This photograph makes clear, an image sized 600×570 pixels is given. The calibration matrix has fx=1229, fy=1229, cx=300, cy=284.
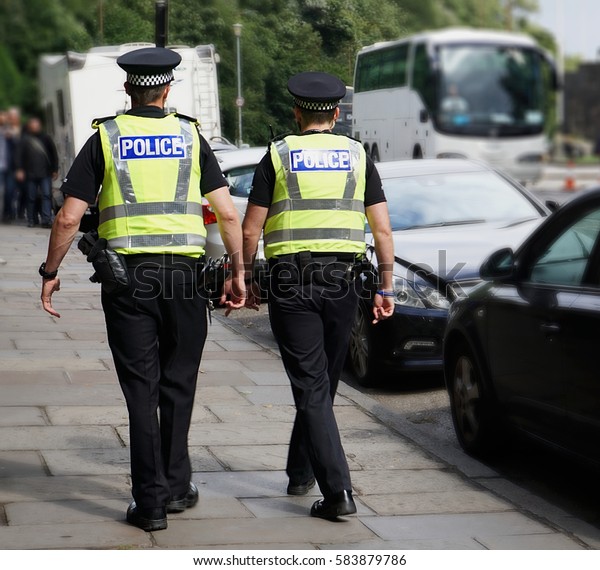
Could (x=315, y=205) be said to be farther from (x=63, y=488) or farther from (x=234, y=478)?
(x=63, y=488)

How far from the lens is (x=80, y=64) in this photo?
32.5 feet

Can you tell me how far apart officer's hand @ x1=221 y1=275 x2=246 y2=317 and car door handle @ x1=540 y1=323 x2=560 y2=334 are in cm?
133

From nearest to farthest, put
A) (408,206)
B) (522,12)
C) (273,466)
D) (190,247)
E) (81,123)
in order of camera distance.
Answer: (190,247) → (273,466) → (522,12) → (408,206) → (81,123)

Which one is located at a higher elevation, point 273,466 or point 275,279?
point 275,279

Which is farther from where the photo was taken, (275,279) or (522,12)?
(522,12)

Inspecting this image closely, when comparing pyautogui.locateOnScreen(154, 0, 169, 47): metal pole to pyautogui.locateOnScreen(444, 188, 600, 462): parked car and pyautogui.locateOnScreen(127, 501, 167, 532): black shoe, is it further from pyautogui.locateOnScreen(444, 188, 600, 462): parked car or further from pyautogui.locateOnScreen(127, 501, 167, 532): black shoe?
pyautogui.locateOnScreen(127, 501, 167, 532): black shoe

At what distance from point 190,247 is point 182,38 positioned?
4243 mm

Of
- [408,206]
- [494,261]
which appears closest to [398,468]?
[494,261]

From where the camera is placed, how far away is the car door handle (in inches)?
205

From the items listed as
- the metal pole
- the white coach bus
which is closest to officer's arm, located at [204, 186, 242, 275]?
the metal pole

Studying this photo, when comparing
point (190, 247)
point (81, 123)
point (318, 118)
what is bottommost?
point (81, 123)

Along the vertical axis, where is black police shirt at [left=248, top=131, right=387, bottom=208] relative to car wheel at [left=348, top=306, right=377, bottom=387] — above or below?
above

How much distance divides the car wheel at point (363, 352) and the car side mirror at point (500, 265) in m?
2.06

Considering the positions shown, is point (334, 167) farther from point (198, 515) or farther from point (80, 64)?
point (80, 64)
